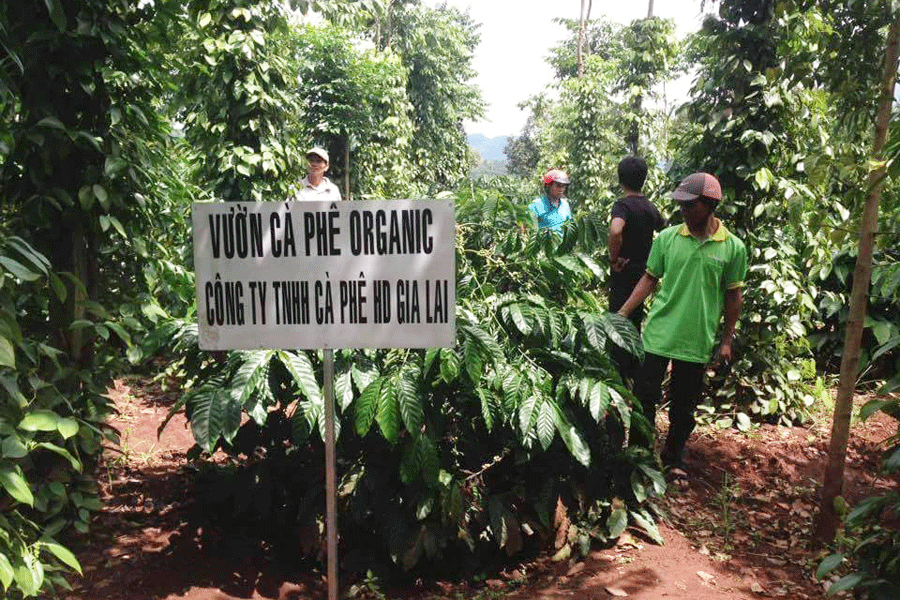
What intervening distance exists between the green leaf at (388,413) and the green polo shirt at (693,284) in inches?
61.3

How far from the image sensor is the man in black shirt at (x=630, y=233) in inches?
155

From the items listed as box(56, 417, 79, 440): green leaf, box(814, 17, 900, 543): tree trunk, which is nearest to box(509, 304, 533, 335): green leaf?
box(814, 17, 900, 543): tree trunk

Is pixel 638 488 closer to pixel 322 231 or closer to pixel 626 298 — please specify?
pixel 626 298

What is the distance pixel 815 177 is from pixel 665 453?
1860 millimetres

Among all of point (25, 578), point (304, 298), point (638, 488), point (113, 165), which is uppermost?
point (113, 165)

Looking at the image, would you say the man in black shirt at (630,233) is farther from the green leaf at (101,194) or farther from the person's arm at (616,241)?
the green leaf at (101,194)

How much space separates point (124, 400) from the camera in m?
5.36

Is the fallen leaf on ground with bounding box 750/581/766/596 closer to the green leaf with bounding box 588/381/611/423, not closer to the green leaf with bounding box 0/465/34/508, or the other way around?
the green leaf with bounding box 588/381/611/423

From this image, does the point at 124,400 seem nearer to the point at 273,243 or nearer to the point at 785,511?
the point at 273,243

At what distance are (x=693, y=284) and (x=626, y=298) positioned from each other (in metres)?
0.71

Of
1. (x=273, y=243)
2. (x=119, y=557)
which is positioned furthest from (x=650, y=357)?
(x=119, y=557)

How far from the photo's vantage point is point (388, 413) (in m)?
2.66

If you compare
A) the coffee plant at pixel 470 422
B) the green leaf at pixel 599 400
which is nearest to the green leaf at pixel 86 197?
the coffee plant at pixel 470 422

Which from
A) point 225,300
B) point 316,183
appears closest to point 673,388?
point 225,300
